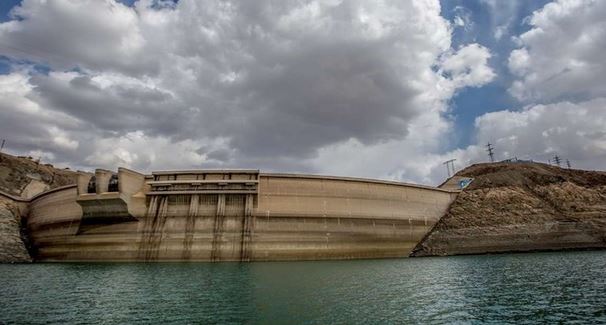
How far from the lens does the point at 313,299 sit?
16062 millimetres

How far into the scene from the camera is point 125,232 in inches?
1606

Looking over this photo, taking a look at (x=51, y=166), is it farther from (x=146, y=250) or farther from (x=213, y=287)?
(x=213, y=287)

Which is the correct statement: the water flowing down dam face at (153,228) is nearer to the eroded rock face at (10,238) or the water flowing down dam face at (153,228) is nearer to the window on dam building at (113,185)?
the window on dam building at (113,185)

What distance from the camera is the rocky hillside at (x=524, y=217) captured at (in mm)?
49406

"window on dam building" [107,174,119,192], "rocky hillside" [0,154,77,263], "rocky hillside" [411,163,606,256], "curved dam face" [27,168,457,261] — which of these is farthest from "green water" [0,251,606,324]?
"rocky hillside" [411,163,606,256]

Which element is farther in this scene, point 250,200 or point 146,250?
point 250,200

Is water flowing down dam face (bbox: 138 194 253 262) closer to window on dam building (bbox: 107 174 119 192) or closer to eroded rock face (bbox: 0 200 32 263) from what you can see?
window on dam building (bbox: 107 174 119 192)

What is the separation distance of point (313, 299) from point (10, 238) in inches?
1761

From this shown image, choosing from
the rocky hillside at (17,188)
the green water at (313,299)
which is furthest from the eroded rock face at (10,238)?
the green water at (313,299)

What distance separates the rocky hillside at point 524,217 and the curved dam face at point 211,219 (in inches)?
397

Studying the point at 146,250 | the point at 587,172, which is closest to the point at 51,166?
the point at 146,250

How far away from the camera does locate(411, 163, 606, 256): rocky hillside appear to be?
49406 mm

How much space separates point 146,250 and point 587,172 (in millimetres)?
72265

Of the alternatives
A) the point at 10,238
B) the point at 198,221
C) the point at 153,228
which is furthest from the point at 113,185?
the point at 10,238
